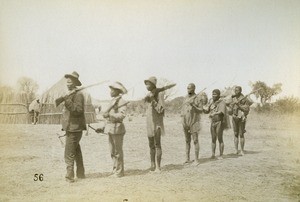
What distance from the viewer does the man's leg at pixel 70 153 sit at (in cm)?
472

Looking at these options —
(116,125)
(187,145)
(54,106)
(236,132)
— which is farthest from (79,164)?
(236,132)

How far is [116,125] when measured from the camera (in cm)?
479

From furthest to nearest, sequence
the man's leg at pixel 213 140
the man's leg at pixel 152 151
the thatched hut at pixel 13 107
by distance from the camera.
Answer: the man's leg at pixel 213 140 < the man's leg at pixel 152 151 < the thatched hut at pixel 13 107

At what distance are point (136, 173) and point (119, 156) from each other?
280 millimetres

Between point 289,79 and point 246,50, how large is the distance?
0.63 metres

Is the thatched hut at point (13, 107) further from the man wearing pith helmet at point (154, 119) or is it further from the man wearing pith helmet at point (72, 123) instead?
the man wearing pith helmet at point (154, 119)

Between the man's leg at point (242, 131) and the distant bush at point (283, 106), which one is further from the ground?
the distant bush at point (283, 106)

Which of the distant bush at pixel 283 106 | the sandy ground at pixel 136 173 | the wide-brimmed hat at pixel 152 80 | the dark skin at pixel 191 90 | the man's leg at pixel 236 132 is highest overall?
the wide-brimmed hat at pixel 152 80

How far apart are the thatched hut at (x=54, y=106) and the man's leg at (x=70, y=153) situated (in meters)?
0.23

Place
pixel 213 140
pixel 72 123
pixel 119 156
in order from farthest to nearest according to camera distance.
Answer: pixel 213 140 → pixel 119 156 → pixel 72 123

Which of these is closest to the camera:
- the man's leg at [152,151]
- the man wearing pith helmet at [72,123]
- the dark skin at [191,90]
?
the man wearing pith helmet at [72,123]

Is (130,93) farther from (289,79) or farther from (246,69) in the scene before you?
(289,79)

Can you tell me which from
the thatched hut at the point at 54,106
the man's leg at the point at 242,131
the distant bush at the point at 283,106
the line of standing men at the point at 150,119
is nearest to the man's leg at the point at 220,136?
the line of standing men at the point at 150,119

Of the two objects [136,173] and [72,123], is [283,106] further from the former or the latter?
[72,123]
